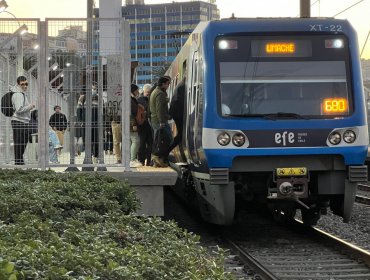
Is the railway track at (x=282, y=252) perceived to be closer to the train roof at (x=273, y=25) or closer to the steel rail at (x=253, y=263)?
the steel rail at (x=253, y=263)

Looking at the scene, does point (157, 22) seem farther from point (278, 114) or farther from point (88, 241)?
point (88, 241)

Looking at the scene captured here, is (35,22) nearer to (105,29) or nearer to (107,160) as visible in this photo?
(105,29)

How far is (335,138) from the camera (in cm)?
864

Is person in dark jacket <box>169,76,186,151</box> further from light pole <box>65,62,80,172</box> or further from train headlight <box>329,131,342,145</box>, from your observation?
train headlight <box>329,131,342,145</box>

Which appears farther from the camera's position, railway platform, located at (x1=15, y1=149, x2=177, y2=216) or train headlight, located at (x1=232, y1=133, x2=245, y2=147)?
railway platform, located at (x1=15, y1=149, x2=177, y2=216)

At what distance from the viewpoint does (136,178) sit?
9.30 m

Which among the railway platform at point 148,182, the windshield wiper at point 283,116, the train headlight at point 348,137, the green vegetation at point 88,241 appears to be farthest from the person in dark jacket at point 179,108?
the green vegetation at point 88,241

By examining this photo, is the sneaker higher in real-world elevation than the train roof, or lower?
lower

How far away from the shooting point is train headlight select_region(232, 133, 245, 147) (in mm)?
8469

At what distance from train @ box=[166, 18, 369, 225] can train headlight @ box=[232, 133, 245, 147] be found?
1 centimetres

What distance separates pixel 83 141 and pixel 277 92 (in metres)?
2.78

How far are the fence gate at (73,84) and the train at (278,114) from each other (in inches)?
47.6

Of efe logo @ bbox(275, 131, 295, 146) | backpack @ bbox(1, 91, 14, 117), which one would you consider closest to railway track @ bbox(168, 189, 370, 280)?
efe logo @ bbox(275, 131, 295, 146)

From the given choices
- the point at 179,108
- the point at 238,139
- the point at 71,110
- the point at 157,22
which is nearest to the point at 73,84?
the point at 71,110
